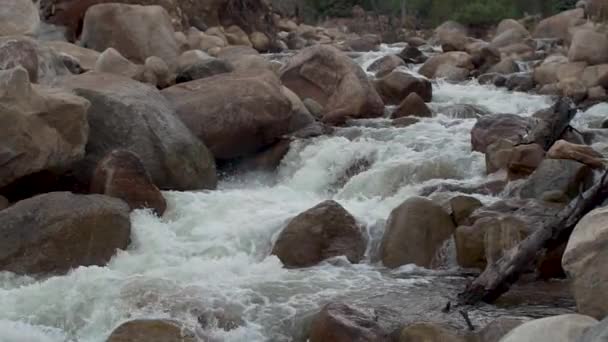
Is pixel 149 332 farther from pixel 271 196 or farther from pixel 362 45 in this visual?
pixel 362 45

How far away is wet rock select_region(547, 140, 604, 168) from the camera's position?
923cm

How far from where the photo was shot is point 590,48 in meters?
16.5

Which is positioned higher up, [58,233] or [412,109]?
[58,233]

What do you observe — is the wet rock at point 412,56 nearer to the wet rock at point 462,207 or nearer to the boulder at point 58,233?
the wet rock at point 462,207

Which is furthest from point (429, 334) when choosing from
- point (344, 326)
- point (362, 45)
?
point (362, 45)

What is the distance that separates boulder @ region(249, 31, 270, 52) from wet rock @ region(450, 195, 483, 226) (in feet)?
58.5

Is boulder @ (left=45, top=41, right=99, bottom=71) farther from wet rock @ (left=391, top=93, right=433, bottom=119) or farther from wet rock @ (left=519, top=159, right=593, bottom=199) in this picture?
wet rock @ (left=519, top=159, right=593, bottom=199)

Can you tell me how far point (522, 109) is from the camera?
15.0m

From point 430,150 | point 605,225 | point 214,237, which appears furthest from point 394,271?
point 430,150

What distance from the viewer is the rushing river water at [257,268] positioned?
23.2 feet

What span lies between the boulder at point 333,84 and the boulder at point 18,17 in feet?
14.3

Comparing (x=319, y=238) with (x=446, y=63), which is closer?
(x=319, y=238)

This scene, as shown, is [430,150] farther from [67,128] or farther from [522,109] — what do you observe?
[67,128]

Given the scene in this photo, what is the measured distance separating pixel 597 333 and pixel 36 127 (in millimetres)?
6889
